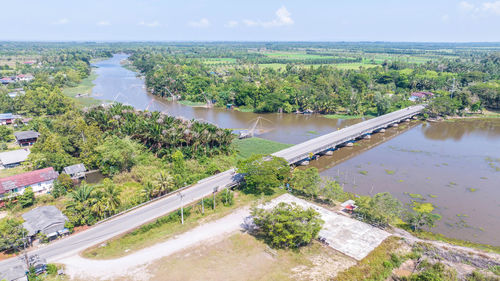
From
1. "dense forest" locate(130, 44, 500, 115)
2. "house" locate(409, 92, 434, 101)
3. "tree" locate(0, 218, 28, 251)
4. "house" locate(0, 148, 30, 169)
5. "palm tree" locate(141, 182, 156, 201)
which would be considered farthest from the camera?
"house" locate(409, 92, 434, 101)

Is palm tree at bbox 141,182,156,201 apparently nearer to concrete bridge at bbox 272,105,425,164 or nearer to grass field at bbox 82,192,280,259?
grass field at bbox 82,192,280,259

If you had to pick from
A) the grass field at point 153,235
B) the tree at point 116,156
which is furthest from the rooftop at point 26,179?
the grass field at point 153,235

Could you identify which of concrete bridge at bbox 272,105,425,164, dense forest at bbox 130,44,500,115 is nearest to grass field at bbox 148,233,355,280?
concrete bridge at bbox 272,105,425,164

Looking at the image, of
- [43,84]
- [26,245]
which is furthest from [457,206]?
[43,84]

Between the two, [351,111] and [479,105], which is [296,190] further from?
[479,105]

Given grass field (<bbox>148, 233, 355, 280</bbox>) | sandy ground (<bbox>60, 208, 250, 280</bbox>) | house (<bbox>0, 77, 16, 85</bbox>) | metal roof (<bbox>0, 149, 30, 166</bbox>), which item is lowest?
grass field (<bbox>148, 233, 355, 280</bbox>)
